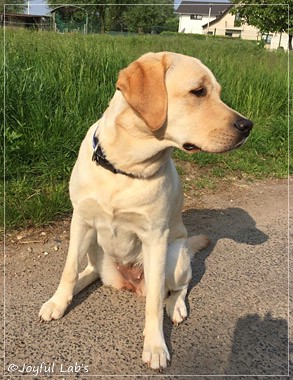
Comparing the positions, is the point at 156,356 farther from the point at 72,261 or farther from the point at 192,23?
the point at 192,23

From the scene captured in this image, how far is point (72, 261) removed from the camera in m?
2.39

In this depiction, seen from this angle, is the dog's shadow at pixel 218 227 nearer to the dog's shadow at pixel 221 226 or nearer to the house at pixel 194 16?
the dog's shadow at pixel 221 226

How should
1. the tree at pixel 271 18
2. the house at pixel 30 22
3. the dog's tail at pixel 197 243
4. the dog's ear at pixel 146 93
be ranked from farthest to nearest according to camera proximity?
the tree at pixel 271 18, the house at pixel 30 22, the dog's tail at pixel 197 243, the dog's ear at pixel 146 93

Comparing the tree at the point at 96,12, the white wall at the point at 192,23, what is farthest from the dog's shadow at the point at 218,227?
Answer: the white wall at the point at 192,23

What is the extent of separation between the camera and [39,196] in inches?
129

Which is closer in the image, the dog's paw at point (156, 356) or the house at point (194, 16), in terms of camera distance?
the dog's paw at point (156, 356)

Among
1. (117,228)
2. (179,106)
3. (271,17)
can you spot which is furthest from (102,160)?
(271,17)

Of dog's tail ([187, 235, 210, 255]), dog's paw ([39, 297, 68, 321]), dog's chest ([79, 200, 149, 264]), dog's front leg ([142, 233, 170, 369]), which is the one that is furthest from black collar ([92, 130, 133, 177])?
dog's tail ([187, 235, 210, 255])

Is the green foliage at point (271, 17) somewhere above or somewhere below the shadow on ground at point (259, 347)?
above

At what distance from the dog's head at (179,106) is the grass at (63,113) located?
154 centimetres

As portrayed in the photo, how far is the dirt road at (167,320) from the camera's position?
2.05 meters

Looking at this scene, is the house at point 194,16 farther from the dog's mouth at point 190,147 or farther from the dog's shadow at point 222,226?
the dog's mouth at point 190,147

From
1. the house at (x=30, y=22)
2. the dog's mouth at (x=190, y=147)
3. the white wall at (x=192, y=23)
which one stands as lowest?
the dog's mouth at (x=190, y=147)

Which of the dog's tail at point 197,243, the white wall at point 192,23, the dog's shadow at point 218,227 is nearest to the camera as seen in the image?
the dog's tail at point 197,243
